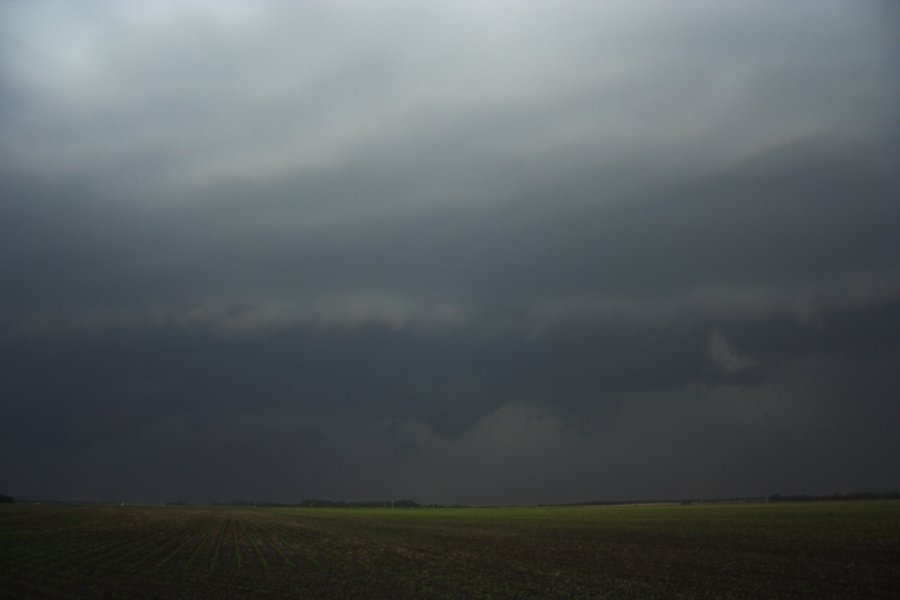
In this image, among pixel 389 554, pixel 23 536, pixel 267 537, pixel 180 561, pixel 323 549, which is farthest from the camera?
pixel 267 537

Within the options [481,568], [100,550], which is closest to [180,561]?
[100,550]

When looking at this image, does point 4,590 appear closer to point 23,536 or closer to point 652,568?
point 652,568

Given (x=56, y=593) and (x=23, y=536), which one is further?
(x=23, y=536)

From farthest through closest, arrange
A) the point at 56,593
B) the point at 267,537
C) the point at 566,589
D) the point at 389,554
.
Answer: the point at 267,537
the point at 389,554
the point at 566,589
the point at 56,593

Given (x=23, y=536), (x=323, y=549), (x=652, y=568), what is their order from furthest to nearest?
(x=23, y=536) → (x=323, y=549) → (x=652, y=568)

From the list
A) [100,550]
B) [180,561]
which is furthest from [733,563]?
[100,550]

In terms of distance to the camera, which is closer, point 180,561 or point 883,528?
point 180,561

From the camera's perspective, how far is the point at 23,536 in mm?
49812

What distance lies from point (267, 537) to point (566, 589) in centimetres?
3602

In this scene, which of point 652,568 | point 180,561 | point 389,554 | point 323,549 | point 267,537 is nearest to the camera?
point 652,568

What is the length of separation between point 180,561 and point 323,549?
33.4 ft

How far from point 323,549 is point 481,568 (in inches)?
578

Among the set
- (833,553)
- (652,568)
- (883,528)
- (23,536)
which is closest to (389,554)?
(652,568)

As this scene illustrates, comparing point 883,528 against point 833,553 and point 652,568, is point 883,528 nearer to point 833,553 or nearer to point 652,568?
point 833,553
